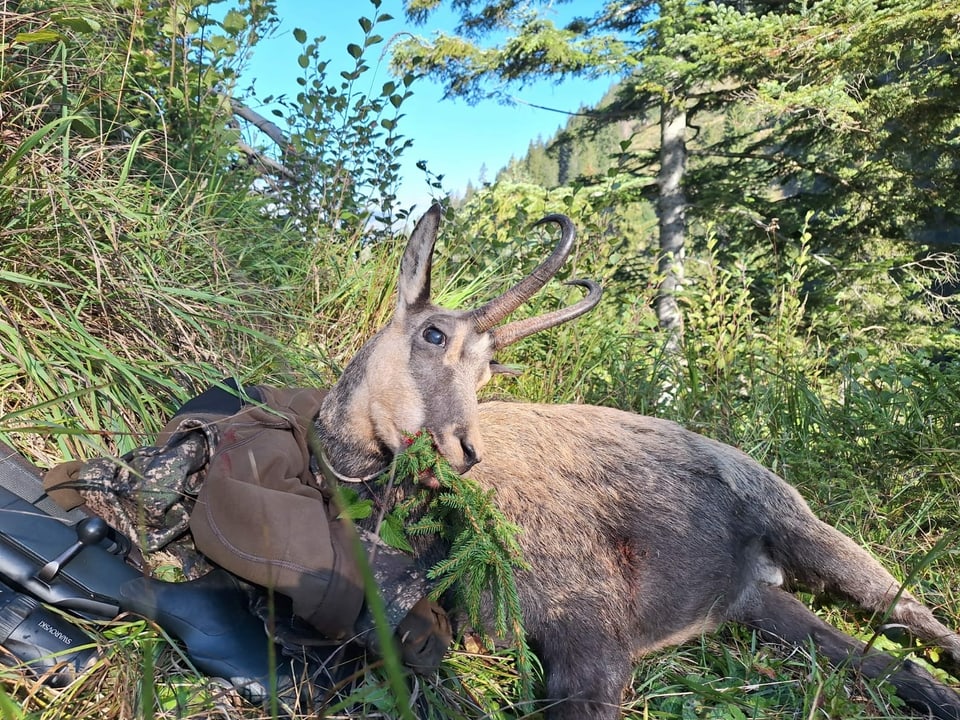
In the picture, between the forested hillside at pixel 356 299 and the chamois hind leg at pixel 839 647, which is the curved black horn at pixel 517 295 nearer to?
the forested hillside at pixel 356 299

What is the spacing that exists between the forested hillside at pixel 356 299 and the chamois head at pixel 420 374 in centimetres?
60

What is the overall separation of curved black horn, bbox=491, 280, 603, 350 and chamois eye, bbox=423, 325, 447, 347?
31cm

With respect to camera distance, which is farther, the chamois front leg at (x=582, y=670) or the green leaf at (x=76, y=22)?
the green leaf at (x=76, y=22)

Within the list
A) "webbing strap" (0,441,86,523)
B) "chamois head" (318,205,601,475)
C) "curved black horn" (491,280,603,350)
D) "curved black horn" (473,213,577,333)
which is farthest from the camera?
"curved black horn" (491,280,603,350)

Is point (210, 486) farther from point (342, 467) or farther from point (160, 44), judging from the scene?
point (160, 44)

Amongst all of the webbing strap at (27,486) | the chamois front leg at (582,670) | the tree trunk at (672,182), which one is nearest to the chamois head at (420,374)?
the chamois front leg at (582,670)

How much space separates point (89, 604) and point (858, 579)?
10.1ft

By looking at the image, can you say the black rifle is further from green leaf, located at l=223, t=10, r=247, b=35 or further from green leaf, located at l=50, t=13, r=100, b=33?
green leaf, located at l=223, t=10, r=247, b=35

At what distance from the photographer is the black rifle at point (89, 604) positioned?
1.89 meters

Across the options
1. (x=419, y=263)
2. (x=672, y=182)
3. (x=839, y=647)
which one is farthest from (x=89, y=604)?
(x=672, y=182)

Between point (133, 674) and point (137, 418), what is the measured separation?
1467 millimetres

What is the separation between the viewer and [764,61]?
26.7 feet

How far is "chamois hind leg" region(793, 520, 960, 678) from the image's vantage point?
9.40ft

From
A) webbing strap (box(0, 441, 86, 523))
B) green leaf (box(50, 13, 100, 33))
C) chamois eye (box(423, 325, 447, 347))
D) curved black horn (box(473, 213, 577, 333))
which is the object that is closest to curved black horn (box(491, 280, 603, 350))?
curved black horn (box(473, 213, 577, 333))
